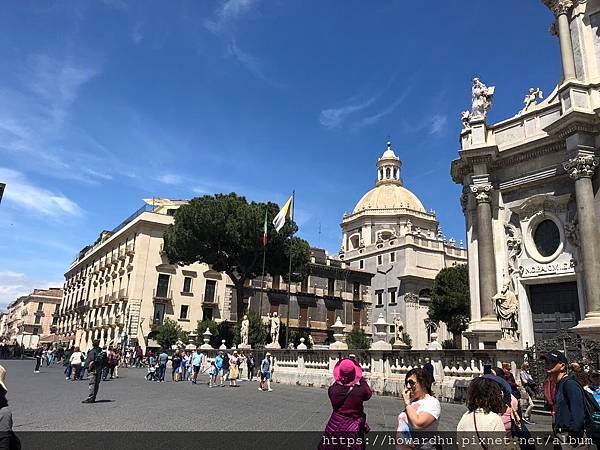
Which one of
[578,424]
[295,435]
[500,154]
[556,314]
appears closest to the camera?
[578,424]

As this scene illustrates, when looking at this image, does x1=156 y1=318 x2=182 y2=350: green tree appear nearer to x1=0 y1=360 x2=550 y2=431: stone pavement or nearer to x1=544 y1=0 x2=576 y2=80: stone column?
x1=0 y1=360 x2=550 y2=431: stone pavement

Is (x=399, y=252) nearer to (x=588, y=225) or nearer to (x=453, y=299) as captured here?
(x=453, y=299)

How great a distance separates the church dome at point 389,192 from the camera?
7600cm

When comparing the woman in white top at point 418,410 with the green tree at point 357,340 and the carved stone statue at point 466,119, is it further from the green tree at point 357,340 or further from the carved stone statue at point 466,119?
the green tree at point 357,340

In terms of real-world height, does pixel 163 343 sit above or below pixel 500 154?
below

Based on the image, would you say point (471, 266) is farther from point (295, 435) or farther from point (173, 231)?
point (173, 231)

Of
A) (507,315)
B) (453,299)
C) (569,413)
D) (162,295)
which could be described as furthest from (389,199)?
(569,413)

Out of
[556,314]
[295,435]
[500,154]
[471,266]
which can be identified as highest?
[500,154]

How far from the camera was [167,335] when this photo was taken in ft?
139

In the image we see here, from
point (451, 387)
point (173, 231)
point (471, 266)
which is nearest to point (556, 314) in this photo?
point (471, 266)

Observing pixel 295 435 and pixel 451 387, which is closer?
pixel 295 435

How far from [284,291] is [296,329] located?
14.1 feet

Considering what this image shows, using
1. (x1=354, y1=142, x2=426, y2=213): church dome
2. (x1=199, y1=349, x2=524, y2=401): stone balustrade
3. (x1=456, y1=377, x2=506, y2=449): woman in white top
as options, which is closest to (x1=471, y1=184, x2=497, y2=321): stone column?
(x1=199, y1=349, x2=524, y2=401): stone balustrade

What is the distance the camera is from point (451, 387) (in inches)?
557
